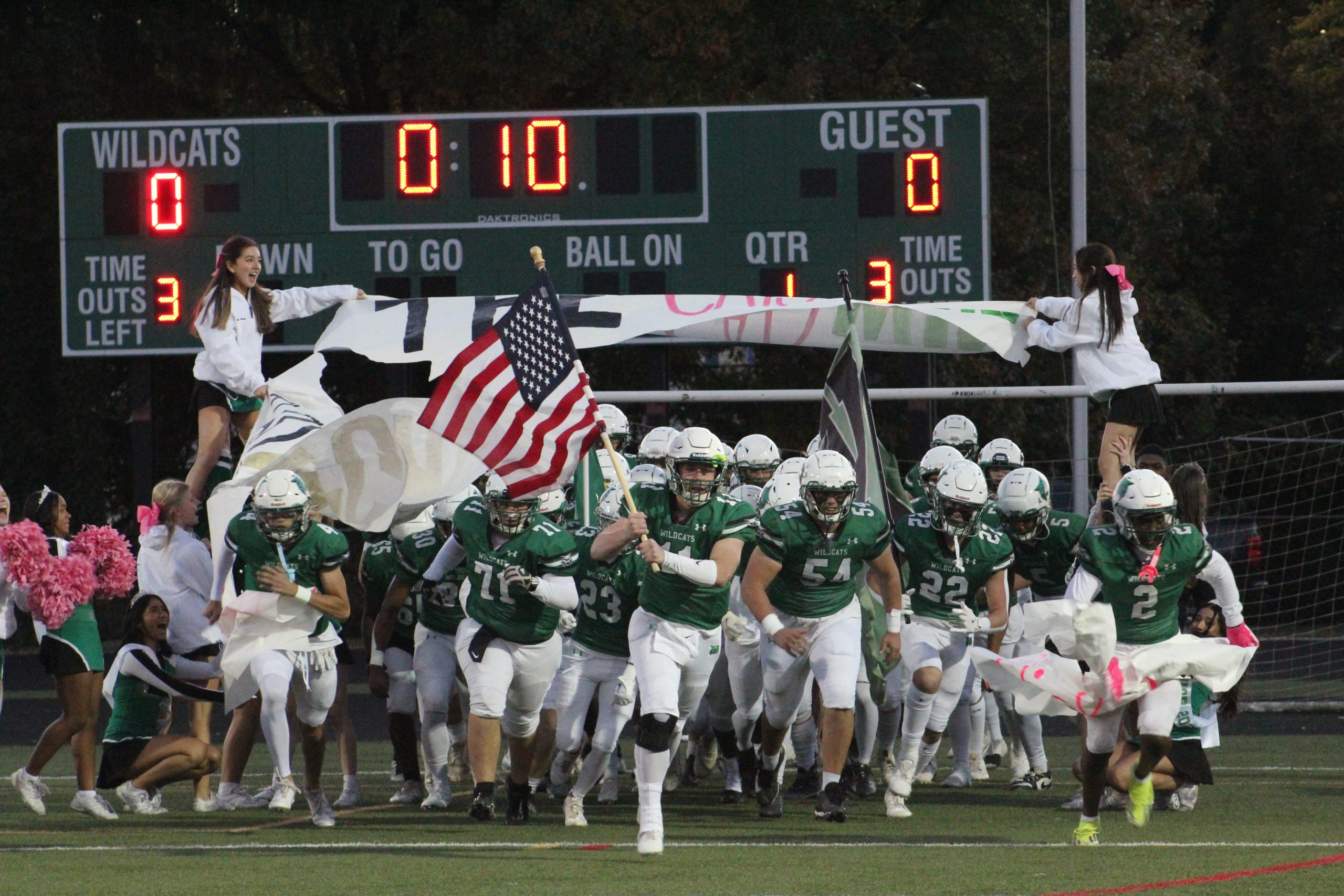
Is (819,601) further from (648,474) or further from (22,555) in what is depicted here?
(22,555)

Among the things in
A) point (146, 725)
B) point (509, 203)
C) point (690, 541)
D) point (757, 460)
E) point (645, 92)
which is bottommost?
point (146, 725)

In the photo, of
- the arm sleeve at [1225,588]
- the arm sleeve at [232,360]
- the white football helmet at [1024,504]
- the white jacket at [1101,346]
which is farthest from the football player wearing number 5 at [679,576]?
the arm sleeve at [232,360]

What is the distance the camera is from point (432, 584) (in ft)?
34.8

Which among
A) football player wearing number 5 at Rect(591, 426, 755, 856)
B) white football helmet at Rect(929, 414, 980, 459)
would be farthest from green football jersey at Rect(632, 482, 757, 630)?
white football helmet at Rect(929, 414, 980, 459)

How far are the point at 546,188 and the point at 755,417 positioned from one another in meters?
8.41

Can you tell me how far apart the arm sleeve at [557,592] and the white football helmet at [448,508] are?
1.14 metres

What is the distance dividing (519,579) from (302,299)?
9.84ft

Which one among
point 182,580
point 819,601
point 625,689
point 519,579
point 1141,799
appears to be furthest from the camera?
point 182,580

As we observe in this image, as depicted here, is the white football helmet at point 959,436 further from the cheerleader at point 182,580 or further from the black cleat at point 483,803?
the cheerleader at point 182,580

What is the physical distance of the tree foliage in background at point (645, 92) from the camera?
22.0 meters

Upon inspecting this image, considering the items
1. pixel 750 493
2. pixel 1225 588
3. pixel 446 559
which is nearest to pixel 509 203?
pixel 750 493

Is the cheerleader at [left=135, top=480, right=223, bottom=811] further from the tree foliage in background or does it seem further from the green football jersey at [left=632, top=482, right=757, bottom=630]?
the tree foliage in background

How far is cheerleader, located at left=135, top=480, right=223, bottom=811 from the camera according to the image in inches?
435

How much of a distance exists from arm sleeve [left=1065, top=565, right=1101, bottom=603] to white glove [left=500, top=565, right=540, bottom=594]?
240 centimetres
